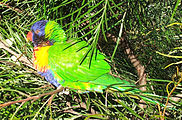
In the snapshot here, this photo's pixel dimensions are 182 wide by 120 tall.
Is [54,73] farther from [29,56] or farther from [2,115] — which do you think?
[2,115]

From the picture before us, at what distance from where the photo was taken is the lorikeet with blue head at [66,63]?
3.49ft

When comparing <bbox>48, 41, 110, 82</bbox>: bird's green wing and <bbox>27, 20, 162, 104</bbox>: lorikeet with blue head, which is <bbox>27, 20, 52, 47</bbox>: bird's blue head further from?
<bbox>48, 41, 110, 82</bbox>: bird's green wing

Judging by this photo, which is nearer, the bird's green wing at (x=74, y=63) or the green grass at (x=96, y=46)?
the green grass at (x=96, y=46)

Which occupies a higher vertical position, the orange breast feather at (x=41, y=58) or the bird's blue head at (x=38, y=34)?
the bird's blue head at (x=38, y=34)

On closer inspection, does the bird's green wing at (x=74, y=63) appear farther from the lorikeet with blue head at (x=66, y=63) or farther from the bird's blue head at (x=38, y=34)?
the bird's blue head at (x=38, y=34)

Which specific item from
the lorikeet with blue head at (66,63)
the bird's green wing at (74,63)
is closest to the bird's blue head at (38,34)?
the lorikeet with blue head at (66,63)

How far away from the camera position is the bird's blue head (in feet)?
3.76

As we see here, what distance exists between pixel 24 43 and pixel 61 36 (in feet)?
0.68

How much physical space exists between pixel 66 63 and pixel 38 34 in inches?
10.0

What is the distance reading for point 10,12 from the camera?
3.92 feet

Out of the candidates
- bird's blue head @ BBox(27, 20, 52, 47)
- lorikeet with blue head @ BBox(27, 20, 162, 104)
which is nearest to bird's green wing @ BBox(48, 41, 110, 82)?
lorikeet with blue head @ BBox(27, 20, 162, 104)

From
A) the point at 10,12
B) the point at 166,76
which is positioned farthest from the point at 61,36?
the point at 166,76

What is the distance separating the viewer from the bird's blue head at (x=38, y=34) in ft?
3.76

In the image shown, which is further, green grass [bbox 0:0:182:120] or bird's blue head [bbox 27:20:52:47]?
bird's blue head [bbox 27:20:52:47]
